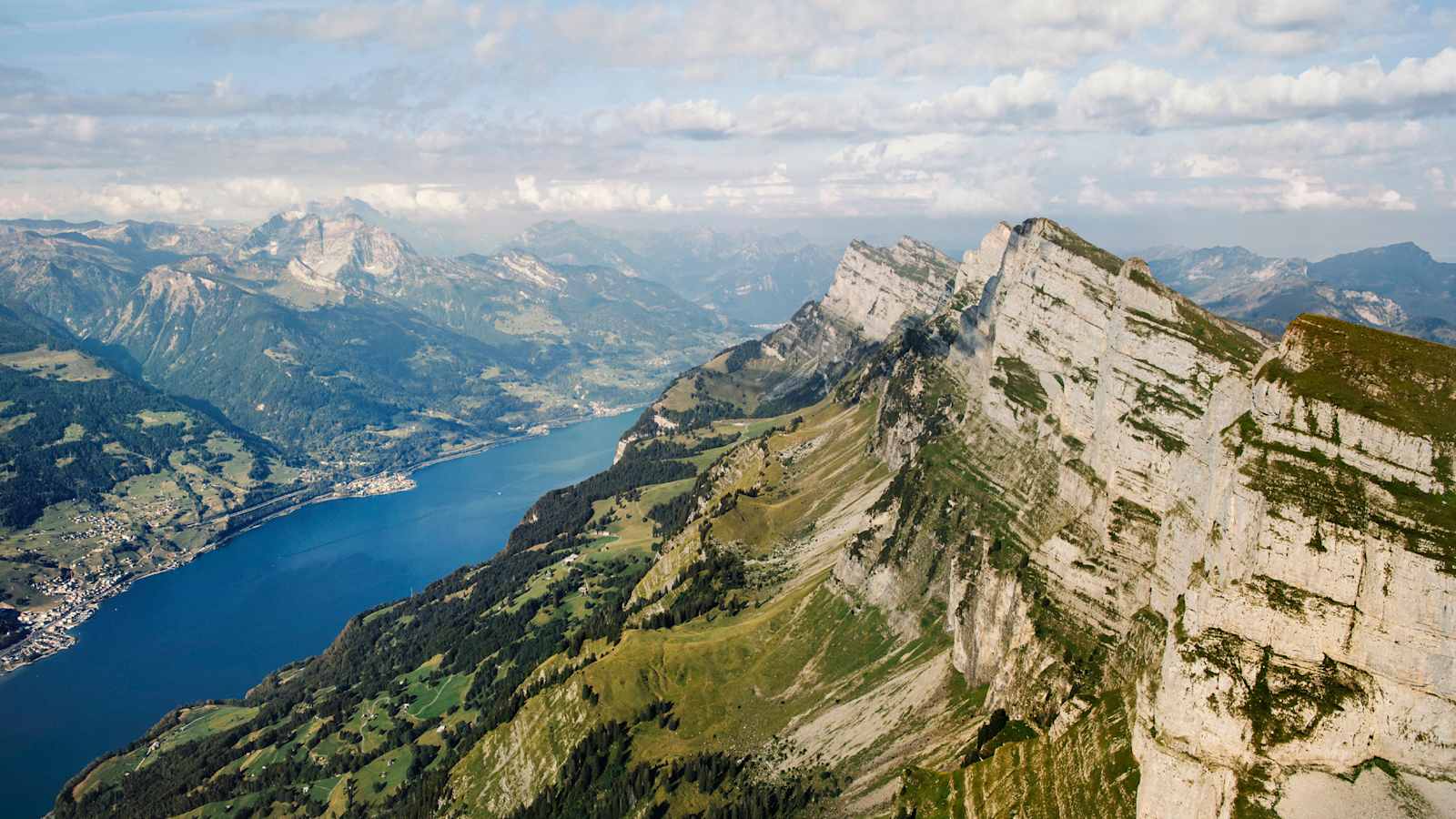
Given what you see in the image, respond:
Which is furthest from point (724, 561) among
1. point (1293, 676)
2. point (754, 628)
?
point (1293, 676)

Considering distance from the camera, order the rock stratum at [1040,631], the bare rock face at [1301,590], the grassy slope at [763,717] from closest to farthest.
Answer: the bare rock face at [1301,590], the rock stratum at [1040,631], the grassy slope at [763,717]

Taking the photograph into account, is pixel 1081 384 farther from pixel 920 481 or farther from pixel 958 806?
pixel 958 806

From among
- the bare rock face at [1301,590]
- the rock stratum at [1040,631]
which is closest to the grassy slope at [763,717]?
the rock stratum at [1040,631]

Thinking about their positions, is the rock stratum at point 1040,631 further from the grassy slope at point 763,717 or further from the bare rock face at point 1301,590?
the grassy slope at point 763,717

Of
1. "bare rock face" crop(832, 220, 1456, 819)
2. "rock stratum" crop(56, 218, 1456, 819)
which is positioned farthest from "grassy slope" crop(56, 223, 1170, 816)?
"bare rock face" crop(832, 220, 1456, 819)

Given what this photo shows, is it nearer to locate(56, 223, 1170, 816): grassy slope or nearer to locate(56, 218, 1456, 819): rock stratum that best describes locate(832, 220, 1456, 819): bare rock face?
locate(56, 218, 1456, 819): rock stratum

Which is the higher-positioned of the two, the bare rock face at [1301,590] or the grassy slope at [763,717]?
the bare rock face at [1301,590]

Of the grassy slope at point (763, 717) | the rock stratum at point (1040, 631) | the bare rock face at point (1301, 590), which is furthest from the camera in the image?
the grassy slope at point (763, 717)

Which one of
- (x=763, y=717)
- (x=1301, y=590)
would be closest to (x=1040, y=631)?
(x=1301, y=590)
